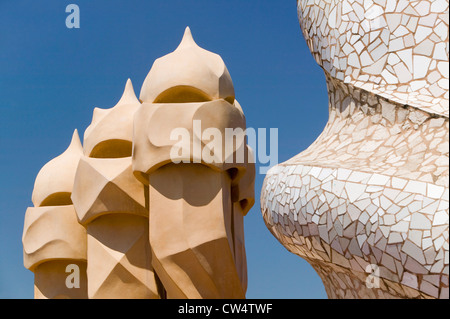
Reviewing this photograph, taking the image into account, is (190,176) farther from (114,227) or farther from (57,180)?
(57,180)

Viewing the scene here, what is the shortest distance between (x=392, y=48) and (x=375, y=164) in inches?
54.0

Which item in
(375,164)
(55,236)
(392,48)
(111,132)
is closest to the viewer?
(375,164)

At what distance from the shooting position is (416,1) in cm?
743

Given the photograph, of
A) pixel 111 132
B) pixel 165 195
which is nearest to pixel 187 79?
pixel 165 195

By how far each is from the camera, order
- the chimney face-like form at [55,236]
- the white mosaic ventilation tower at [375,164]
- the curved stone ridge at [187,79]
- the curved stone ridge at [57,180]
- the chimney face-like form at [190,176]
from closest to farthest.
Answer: the white mosaic ventilation tower at [375,164]
the chimney face-like form at [190,176]
the curved stone ridge at [187,79]
the chimney face-like form at [55,236]
the curved stone ridge at [57,180]

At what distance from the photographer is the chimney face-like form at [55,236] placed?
1333 cm

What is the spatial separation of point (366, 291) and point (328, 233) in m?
0.89

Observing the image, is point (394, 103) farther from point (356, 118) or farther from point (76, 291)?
point (76, 291)

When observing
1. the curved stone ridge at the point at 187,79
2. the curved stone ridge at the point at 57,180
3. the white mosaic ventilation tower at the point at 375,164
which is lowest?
the white mosaic ventilation tower at the point at 375,164

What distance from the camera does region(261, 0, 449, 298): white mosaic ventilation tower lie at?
6.35 meters

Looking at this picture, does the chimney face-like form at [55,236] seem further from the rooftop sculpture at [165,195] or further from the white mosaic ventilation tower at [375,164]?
the white mosaic ventilation tower at [375,164]

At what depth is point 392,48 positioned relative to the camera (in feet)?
24.7

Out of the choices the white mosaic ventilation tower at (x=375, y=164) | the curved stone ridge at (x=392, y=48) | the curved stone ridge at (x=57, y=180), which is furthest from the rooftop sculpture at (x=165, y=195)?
the curved stone ridge at (x=392, y=48)

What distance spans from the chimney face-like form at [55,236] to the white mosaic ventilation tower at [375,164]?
598 centimetres
